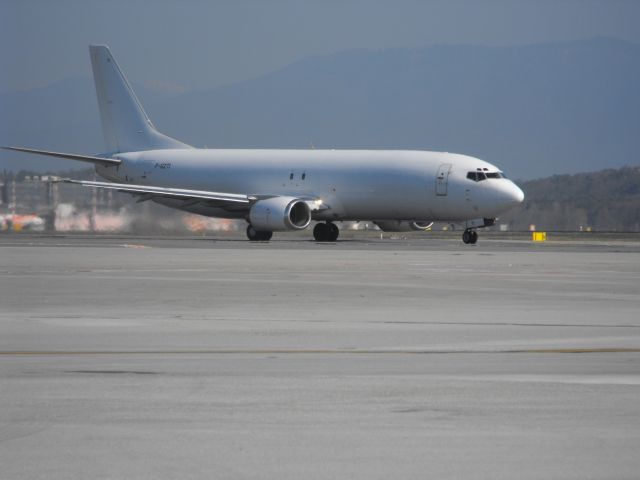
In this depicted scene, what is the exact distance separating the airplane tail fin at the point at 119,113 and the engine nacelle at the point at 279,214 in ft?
45.2

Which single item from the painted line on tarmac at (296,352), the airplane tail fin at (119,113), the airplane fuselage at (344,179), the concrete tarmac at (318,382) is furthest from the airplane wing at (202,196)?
the painted line on tarmac at (296,352)

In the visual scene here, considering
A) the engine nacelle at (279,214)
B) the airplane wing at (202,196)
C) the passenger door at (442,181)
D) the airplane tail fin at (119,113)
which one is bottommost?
the engine nacelle at (279,214)

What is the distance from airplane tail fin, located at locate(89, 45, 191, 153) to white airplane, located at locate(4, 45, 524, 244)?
58 mm

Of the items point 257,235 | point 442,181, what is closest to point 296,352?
point 442,181

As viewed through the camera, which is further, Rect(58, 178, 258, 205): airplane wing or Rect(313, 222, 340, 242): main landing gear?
Rect(313, 222, 340, 242): main landing gear

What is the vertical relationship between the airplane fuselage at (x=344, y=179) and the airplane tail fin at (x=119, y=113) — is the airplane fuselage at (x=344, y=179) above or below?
below

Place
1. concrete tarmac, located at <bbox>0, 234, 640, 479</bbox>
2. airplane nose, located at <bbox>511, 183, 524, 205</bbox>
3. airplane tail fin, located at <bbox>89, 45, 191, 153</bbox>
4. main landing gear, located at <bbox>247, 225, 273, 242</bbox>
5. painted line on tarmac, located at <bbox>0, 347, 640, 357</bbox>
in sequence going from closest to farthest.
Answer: concrete tarmac, located at <bbox>0, 234, 640, 479</bbox> < painted line on tarmac, located at <bbox>0, 347, 640, 357</bbox> < airplane nose, located at <bbox>511, 183, 524, 205</bbox> < main landing gear, located at <bbox>247, 225, 273, 242</bbox> < airplane tail fin, located at <bbox>89, 45, 191, 153</bbox>

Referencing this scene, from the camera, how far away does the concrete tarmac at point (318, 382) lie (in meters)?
8.34

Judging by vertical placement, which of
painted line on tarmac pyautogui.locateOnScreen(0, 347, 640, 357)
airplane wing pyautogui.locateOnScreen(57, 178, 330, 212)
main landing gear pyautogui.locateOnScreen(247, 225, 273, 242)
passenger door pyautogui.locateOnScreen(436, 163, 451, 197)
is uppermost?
passenger door pyautogui.locateOnScreen(436, 163, 451, 197)

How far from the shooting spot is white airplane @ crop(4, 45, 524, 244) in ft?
196

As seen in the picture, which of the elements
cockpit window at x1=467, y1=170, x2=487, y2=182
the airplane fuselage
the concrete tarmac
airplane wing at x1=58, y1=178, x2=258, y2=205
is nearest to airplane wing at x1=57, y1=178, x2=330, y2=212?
airplane wing at x1=58, y1=178, x2=258, y2=205

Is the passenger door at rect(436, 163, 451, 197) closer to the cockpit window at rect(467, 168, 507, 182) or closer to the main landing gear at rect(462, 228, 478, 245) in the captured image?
the cockpit window at rect(467, 168, 507, 182)

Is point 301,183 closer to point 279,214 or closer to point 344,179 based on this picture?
point 344,179

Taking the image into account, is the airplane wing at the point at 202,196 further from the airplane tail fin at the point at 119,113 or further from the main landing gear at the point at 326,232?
the airplane tail fin at the point at 119,113
